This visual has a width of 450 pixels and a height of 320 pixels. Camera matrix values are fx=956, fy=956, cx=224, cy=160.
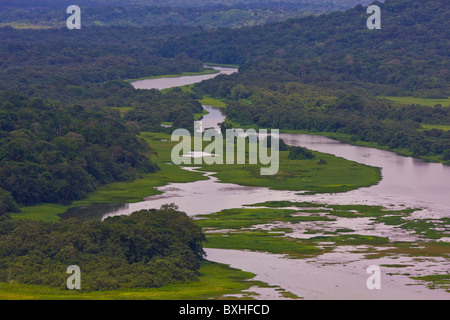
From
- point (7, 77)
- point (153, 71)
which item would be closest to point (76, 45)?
point (153, 71)

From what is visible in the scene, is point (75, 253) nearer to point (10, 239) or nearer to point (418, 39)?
point (10, 239)

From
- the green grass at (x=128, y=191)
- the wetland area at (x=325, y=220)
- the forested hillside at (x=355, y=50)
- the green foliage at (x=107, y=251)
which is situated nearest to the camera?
the green foliage at (x=107, y=251)

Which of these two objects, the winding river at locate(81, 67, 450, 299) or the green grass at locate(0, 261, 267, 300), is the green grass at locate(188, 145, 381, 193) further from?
the green grass at locate(0, 261, 267, 300)

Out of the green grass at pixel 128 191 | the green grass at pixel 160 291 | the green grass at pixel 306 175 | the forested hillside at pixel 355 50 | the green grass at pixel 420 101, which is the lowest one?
the green grass at pixel 306 175

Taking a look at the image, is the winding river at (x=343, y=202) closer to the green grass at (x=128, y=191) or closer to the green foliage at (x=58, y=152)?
the green grass at (x=128, y=191)

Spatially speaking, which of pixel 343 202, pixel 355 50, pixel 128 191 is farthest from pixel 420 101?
pixel 128 191

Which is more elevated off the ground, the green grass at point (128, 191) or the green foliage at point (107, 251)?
the green foliage at point (107, 251)

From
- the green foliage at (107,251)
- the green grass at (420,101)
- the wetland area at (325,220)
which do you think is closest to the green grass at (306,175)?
the wetland area at (325,220)

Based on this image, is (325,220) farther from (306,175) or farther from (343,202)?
(306,175)
